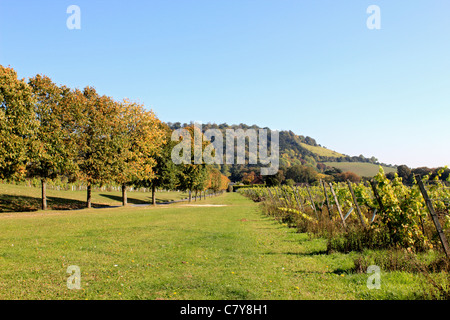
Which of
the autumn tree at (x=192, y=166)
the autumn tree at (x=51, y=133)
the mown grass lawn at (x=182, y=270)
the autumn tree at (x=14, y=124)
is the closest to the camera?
the mown grass lawn at (x=182, y=270)

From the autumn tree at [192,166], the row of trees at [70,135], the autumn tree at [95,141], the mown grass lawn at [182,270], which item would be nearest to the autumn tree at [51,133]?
the row of trees at [70,135]

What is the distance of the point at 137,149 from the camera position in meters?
38.2

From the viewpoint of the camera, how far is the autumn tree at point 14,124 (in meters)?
23.8

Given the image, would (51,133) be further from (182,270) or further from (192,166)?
(182,270)

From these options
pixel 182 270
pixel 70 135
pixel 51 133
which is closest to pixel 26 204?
pixel 70 135

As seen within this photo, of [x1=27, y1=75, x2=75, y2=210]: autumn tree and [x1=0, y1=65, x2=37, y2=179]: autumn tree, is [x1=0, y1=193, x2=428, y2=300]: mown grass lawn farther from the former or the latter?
[x1=27, y1=75, x2=75, y2=210]: autumn tree

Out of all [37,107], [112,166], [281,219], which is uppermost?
[37,107]

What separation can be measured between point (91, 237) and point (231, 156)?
160m

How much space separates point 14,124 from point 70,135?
26.2ft

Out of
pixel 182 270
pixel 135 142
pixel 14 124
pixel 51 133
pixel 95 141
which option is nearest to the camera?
pixel 182 270

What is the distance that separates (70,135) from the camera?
32719 millimetres

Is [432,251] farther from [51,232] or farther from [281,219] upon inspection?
[51,232]

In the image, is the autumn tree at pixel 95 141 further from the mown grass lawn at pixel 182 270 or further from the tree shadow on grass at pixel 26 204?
the mown grass lawn at pixel 182 270
